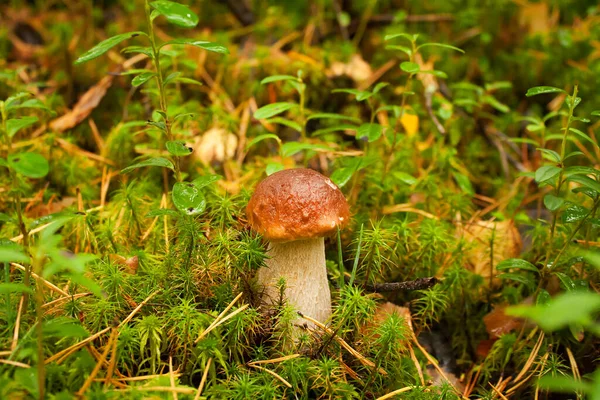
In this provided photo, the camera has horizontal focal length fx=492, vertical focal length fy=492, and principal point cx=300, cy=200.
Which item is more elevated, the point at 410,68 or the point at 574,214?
the point at 410,68

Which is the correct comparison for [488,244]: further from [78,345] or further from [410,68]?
[78,345]

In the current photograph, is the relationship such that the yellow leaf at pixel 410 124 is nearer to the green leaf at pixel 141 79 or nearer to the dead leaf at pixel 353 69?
the dead leaf at pixel 353 69

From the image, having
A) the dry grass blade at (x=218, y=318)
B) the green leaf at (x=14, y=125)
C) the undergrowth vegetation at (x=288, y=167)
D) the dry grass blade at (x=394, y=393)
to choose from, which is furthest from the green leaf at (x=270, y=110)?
the dry grass blade at (x=394, y=393)

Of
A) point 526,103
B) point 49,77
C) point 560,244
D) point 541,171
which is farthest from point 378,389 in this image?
point 49,77

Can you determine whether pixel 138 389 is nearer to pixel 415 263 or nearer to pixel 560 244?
pixel 415 263

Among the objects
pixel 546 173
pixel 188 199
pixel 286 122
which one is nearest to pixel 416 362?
pixel 546 173

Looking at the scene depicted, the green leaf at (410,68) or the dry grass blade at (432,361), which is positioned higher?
the green leaf at (410,68)
